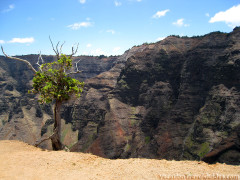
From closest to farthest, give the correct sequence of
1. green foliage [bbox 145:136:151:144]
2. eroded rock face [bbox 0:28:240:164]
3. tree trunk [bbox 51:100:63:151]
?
tree trunk [bbox 51:100:63:151] < eroded rock face [bbox 0:28:240:164] < green foliage [bbox 145:136:151:144]

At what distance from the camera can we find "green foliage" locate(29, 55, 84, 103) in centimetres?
2236

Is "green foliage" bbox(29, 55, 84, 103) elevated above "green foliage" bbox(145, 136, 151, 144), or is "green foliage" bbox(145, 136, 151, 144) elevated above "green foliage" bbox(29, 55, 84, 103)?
"green foliage" bbox(29, 55, 84, 103)

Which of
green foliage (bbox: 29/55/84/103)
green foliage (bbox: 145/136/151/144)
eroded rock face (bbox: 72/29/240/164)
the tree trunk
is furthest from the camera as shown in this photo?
green foliage (bbox: 145/136/151/144)

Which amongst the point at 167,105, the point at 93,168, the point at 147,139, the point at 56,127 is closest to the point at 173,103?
the point at 167,105

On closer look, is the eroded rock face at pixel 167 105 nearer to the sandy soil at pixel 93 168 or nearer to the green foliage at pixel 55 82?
the sandy soil at pixel 93 168

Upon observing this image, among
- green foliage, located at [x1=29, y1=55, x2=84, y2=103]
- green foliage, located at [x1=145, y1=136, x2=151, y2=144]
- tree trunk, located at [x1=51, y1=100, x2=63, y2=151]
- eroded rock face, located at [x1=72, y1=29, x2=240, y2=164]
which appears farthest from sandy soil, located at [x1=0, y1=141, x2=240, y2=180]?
green foliage, located at [x1=145, y1=136, x2=151, y2=144]

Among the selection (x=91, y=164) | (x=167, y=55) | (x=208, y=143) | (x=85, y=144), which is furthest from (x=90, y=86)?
(x=91, y=164)

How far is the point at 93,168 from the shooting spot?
15102 millimetres

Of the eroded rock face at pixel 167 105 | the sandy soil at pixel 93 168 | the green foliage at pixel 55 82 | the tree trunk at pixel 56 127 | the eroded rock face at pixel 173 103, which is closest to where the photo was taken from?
the sandy soil at pixel 93 168

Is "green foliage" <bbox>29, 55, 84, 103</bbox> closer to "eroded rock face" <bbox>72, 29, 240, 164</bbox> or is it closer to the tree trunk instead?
the tree trunk

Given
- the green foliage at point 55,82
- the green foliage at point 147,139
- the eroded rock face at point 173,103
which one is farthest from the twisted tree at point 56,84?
the green foliage at point 147,139

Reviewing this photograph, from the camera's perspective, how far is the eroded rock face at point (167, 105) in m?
75.0

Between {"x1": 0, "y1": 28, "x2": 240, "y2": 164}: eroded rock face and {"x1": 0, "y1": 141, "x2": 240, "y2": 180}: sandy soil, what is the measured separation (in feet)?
105

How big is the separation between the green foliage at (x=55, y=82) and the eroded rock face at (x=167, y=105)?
34240 mm
